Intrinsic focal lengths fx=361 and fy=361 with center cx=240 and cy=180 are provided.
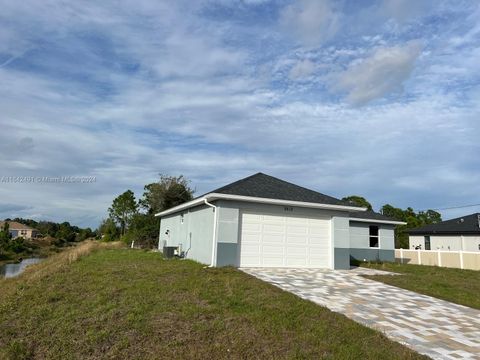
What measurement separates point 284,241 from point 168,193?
24.7 metres

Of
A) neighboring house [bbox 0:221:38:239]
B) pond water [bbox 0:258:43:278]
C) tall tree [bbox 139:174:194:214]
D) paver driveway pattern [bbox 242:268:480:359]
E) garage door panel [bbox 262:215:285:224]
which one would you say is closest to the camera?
paver driveway pattern [bbox 242:268:480:359]

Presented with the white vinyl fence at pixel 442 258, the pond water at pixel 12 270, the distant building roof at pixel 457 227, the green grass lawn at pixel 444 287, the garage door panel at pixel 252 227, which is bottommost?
the pond water at pixel 12 270

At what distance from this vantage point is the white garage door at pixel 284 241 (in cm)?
1325

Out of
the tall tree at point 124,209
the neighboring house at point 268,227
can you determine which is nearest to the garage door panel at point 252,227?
the neighboring house at point 268,227

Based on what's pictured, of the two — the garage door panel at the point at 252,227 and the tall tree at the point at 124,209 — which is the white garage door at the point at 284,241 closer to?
the garage door panel at the point at 252,227

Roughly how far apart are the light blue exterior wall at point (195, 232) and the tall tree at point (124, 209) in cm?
3070

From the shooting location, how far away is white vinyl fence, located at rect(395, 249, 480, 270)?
62.6ft

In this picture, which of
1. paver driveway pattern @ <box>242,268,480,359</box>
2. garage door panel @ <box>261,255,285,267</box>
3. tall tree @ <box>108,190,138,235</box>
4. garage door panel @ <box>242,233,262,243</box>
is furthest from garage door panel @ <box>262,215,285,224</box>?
tall tree @ <box>108,190,138,235</box>

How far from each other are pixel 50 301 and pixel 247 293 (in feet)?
13.1

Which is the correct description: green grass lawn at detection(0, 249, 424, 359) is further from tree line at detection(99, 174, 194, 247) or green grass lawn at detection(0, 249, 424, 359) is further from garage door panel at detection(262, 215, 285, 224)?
tree line at detection(99, 174, 194, 247)

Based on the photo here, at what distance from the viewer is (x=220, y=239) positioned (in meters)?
12.7

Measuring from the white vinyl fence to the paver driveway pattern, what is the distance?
35.7ft

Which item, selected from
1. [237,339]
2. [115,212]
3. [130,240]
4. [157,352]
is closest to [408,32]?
[237,339]

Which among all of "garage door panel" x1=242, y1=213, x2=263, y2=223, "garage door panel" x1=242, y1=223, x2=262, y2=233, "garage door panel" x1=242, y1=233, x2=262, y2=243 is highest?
"garage door panel" x1=242, y1=213, x2=263, y2=223
